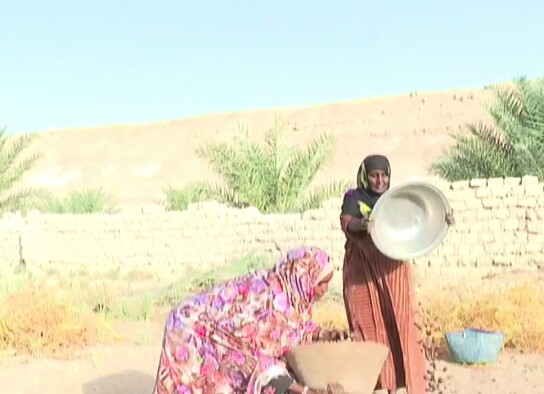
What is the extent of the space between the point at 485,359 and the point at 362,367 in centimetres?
326

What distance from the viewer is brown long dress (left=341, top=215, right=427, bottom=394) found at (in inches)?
186

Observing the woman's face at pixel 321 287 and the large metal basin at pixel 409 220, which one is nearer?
the woman's face at pixel 321 287

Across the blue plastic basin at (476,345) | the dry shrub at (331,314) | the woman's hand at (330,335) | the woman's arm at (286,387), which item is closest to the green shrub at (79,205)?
the dry shrub at (331,314)

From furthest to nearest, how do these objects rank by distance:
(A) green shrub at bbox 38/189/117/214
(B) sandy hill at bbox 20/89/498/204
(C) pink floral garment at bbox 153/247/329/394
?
(B) sandy hill at bbox 20/89/498/204 < (A) green shrub at bbox 38/189/117/214 < (C) pink floral garment at bbox 153/247/329/394

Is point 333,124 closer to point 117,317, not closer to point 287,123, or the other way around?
point 287,123

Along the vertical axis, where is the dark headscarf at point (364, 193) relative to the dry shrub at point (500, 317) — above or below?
above

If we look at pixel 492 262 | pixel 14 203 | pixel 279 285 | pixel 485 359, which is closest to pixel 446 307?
pixel 485 359

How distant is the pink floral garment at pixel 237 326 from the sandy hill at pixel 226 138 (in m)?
32.4

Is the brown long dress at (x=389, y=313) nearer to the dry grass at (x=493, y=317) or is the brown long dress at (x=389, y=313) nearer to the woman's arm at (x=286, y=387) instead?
the woman's arm at (x=286, y=387)

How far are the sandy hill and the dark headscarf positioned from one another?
31.7m

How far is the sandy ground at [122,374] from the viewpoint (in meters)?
6.36

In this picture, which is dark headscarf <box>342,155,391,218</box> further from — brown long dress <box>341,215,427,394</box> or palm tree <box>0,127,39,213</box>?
palm tree <box>0,127,39,213</box>

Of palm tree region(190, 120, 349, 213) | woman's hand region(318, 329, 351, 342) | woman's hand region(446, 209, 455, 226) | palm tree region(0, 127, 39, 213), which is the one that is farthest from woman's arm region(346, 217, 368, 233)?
palm tree region(0, 127, 39, 213)

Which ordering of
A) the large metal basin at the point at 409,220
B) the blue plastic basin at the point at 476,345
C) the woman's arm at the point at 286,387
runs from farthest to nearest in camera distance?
the blue plastic basin at the point at 476,345
the large metal basin at the point at 409,220
the woman's arm at the point at 286,387
